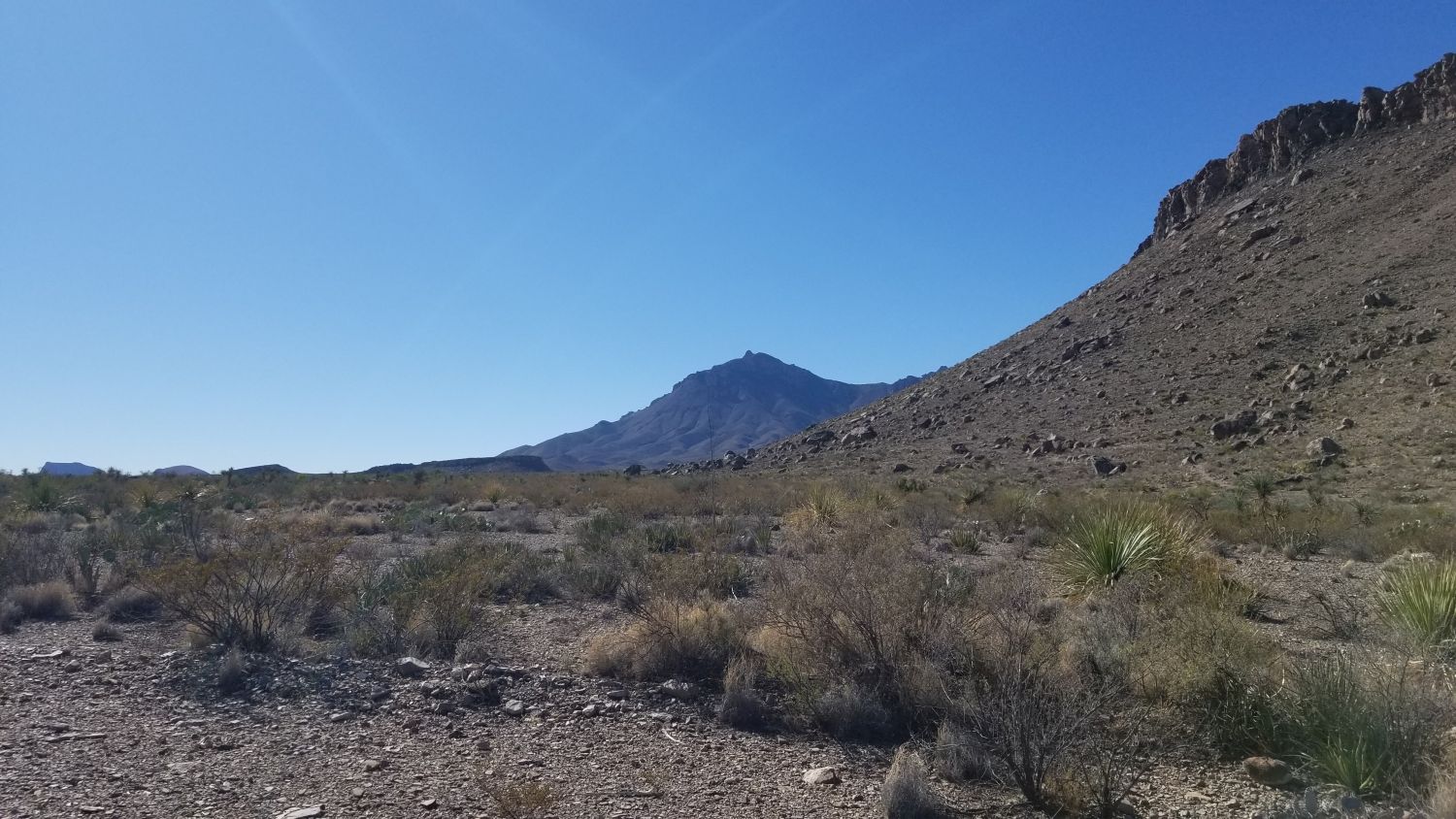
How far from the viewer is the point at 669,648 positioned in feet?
29.8

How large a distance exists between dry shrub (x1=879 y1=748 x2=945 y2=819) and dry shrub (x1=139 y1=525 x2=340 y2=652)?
6883mm

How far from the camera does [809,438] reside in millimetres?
56469

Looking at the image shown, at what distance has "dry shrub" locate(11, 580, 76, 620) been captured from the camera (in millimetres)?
11773

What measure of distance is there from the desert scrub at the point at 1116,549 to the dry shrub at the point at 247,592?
9574 mm

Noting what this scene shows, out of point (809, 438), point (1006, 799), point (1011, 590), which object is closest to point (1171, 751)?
point (1006, 799)

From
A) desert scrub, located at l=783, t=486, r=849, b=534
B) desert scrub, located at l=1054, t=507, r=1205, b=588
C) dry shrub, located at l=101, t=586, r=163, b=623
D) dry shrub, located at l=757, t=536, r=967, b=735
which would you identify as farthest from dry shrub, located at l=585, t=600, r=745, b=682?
desert scrub, located at l=783, t=486, r=849, b=534

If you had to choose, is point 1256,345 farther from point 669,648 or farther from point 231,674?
point 231,674

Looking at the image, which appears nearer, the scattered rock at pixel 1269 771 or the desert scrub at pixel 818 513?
the scattered rock at pixel 1269 771

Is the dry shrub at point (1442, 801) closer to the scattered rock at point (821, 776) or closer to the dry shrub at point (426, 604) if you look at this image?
the scattered rock at point (821, 776)

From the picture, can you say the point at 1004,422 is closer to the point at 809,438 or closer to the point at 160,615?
the point at 809,438

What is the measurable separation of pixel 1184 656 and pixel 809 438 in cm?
4926

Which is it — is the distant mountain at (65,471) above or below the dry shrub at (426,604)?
above

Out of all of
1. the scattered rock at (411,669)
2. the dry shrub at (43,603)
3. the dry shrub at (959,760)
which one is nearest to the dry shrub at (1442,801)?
the dry shrub at (959,760)

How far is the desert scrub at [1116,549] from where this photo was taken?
1164 centimetres
